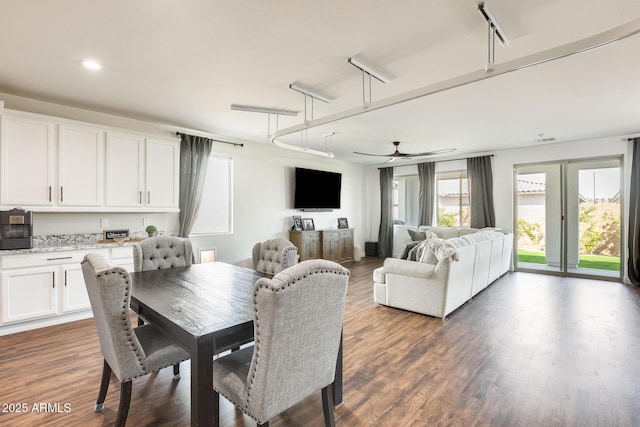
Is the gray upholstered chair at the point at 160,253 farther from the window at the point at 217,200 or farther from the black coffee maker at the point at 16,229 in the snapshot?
the window at the point at 217,200

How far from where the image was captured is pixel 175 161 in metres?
4.64

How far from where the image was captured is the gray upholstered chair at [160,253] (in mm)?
2922

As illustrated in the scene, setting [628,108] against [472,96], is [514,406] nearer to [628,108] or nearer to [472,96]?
[472,96]

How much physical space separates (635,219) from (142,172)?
8.23m

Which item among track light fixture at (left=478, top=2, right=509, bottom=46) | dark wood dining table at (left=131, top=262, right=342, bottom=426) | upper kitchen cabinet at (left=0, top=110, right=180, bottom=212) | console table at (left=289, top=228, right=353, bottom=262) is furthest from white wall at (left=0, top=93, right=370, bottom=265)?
track light fixture at (left=478, top=2, right=509, bottom=46)

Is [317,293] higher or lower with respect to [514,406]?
higher

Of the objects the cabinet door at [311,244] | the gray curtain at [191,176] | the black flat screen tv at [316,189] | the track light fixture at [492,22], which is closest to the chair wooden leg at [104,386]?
the gray curtain at [191,176]

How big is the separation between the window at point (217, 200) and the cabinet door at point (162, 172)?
2.40ft

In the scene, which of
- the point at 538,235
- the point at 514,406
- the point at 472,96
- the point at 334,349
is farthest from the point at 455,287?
the point at 538,235

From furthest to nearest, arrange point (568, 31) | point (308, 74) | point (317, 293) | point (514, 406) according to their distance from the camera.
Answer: point (308, 74) < point (568, 31) < point (514, 406) < point (317, 293)

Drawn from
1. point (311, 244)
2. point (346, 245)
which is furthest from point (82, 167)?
point (346, 245)

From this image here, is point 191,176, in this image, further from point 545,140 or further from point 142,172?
point 545,140

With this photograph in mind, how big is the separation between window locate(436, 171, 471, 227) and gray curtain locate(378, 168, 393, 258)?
1.26 m

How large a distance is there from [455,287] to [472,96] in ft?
7.68
